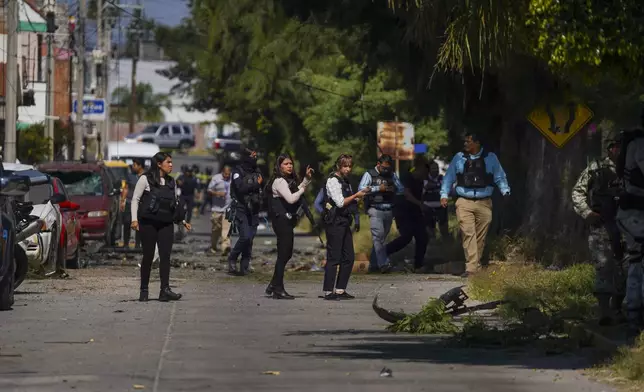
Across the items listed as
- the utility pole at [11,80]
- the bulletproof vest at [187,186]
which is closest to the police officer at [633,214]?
the utility pole at [11,80]

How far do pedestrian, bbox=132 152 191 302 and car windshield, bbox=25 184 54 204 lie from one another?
5.39 m

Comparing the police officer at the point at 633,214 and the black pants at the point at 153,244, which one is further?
the black pants at the point at 153,244

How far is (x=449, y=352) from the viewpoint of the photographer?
12.8 metres

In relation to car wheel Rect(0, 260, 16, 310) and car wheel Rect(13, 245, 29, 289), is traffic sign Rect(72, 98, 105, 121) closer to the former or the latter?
car wheel Rect(13, 245, 29, 289)

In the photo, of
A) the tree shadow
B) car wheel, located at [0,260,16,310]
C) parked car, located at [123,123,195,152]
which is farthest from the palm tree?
the tree shadow

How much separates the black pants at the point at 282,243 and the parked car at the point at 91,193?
13.0 meters

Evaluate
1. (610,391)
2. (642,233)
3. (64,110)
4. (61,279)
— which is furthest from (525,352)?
(64,110)

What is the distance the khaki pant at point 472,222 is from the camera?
70.6 feet

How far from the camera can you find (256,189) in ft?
76.4

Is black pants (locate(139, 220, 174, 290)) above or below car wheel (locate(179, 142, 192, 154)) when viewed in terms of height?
above

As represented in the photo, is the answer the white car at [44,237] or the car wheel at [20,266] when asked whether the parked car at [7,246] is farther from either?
the white car at [44,237]

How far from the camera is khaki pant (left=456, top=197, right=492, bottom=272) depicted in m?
21.5

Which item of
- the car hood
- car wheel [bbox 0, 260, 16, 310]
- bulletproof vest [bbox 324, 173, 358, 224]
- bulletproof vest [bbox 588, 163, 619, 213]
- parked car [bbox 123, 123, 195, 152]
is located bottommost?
parked car [bbox 123, 123, 195, 152]

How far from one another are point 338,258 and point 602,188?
4.69 meters
